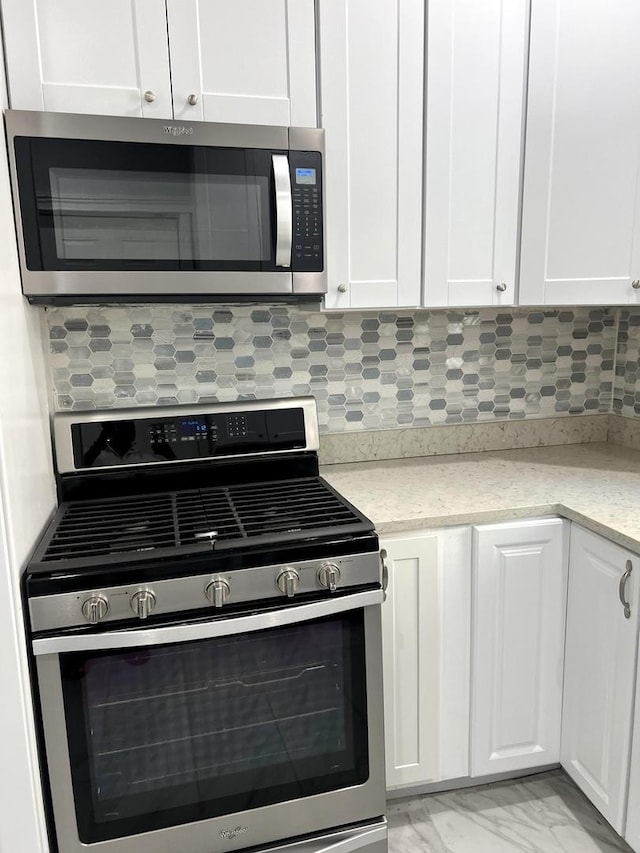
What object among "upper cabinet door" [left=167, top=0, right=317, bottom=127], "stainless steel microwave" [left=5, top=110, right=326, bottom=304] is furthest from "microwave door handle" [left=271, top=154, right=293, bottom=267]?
"upper cabinet door" [left=167, top=0, right=317, bottom=127]

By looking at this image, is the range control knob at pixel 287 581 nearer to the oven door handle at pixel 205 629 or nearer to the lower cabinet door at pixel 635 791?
the oven door handle at pixel 205 629

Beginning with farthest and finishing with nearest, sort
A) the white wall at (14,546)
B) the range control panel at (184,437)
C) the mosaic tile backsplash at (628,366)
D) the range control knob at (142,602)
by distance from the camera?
the mosaic tile backsplash at (628,366) < the range control panel at (184,437) < the range control knob at (142,602) < the white wall at (14,546)

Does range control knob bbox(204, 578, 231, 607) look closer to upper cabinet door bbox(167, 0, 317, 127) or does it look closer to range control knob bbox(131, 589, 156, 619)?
range control knob bbox(131, 589, 156, 619)

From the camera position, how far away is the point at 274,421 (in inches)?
75.1

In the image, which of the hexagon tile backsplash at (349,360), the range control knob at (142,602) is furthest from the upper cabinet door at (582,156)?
the range control knob at (142,602)

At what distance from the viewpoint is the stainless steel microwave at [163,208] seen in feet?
4.69

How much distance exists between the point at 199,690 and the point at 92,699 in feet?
0.73

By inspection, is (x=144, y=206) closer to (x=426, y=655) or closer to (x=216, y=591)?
(x=216, y=591)

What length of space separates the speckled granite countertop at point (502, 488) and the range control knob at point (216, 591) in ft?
1.41

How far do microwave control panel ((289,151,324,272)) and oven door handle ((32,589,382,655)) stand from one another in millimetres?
835

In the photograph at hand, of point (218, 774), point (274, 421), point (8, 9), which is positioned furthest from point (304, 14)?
point (218, 774)

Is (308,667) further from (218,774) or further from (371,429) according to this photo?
(371,429)

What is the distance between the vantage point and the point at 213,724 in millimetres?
1403

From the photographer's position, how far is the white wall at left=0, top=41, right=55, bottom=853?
3.84 ft
